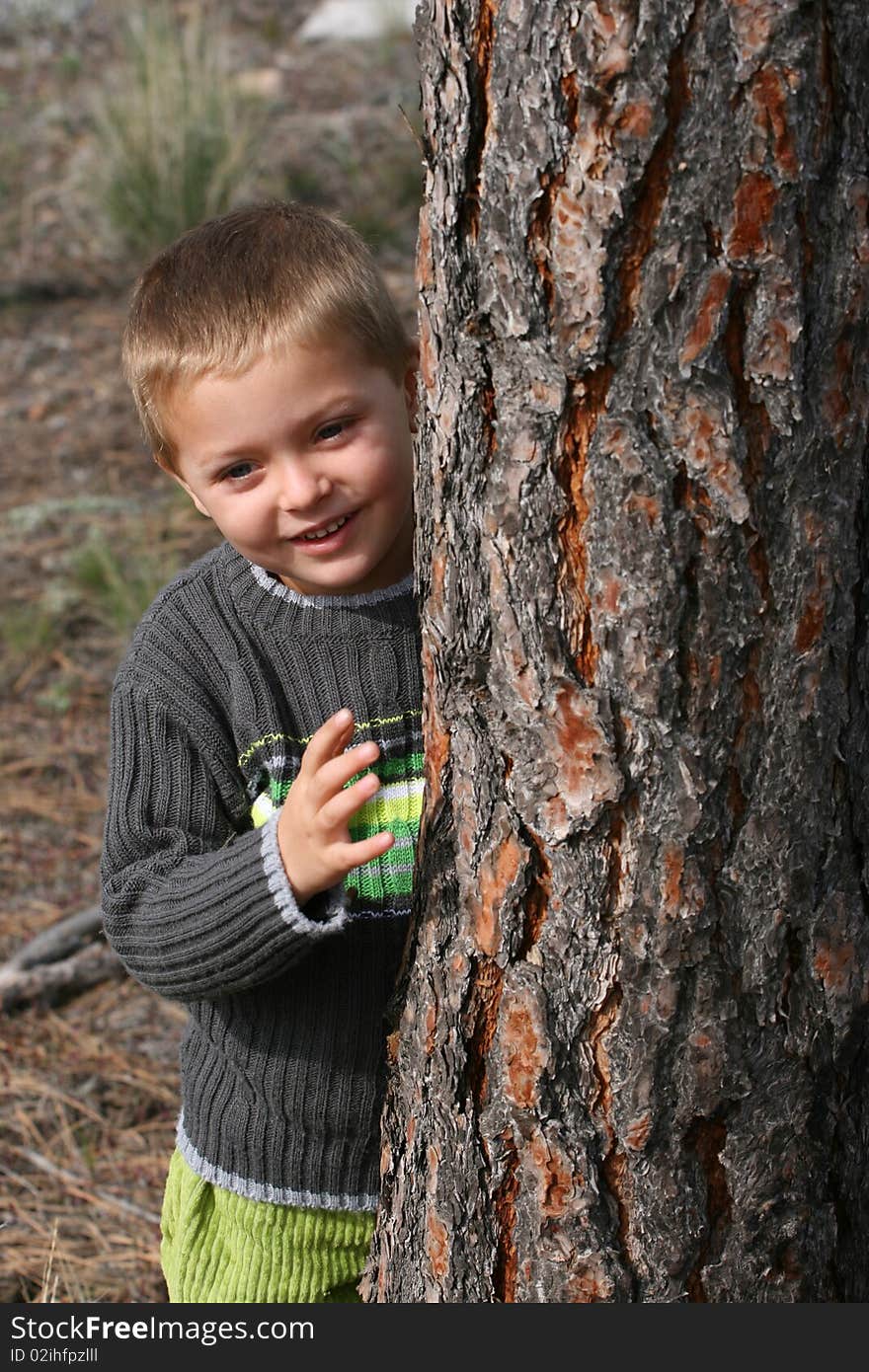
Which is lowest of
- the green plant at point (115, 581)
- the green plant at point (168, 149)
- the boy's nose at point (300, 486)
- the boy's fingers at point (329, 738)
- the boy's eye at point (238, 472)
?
the boy's fingers at point (329, 738)

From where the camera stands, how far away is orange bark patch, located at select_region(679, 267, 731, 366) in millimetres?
1283

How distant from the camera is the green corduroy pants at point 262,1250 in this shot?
200cm

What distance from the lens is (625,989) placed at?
152 cm

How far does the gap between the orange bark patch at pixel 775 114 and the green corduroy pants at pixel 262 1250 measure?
4.80 ft

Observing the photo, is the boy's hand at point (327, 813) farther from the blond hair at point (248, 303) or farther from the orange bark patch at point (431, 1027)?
the blond hair at point (248, 303)

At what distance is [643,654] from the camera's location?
4.58 feet

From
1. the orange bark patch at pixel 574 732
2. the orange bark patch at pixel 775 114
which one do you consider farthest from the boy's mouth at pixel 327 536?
the orange bark patch at pixel 775 114

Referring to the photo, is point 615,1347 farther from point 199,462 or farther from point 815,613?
point 199,462

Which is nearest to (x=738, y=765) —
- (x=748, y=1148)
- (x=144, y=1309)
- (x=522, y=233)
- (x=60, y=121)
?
(x=748, y=1148)

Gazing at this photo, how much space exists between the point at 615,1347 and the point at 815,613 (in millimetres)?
844

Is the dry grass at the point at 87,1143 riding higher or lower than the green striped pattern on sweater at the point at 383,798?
lower

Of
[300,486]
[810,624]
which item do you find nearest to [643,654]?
[810,624]

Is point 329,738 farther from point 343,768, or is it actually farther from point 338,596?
point 338,596

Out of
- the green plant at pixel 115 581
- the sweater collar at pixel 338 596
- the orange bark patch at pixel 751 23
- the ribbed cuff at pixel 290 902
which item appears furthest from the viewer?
the green plant at pixel 115 581
